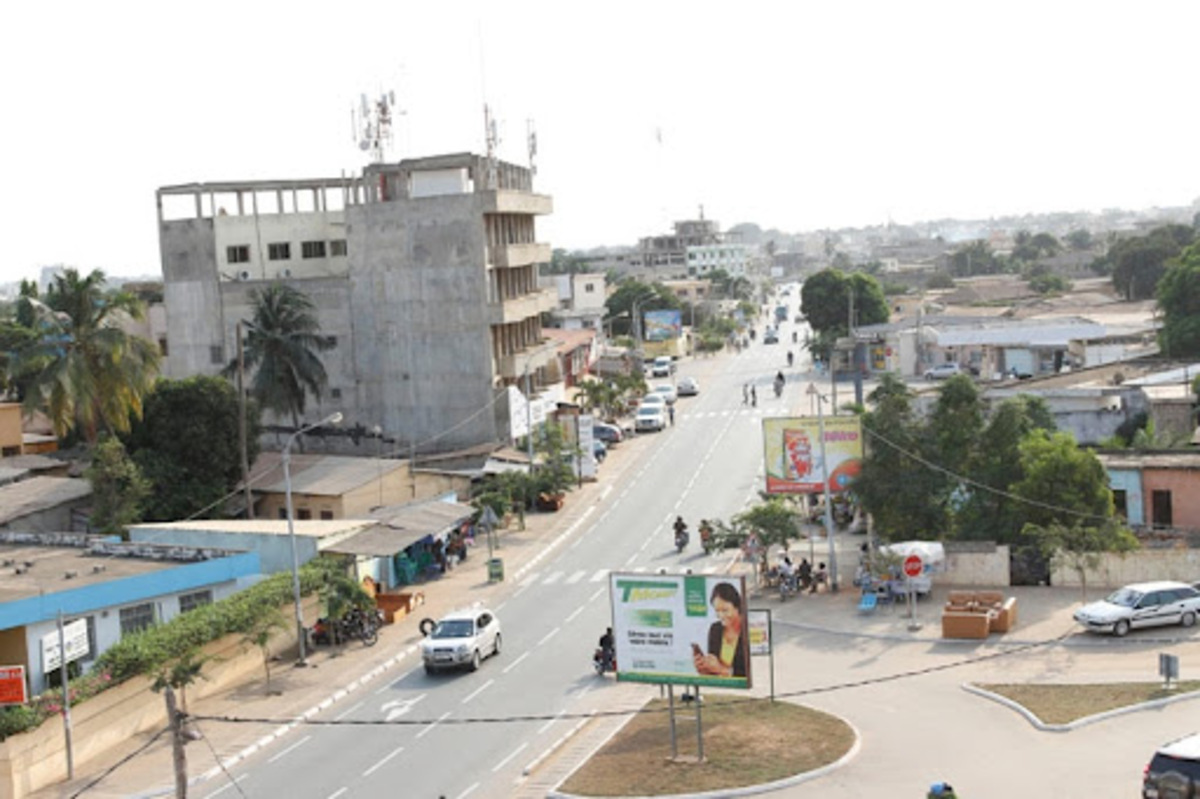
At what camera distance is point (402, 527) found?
4534cm

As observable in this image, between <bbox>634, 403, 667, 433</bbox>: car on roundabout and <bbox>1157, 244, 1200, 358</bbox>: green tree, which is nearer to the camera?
<bbox>1157, 244, 1200, 358</bbox>: green tree

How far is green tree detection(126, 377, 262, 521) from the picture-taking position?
57.3m

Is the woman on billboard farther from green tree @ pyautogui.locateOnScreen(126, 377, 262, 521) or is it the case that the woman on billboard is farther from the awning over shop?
green tree @ pyautogui.locateOnScreen(126, 377, 262, 521)

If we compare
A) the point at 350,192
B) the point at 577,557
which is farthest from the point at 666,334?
the point at 577,557

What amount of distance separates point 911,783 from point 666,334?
10478cm

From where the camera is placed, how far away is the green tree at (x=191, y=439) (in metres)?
57.3

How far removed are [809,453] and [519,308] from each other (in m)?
28.3

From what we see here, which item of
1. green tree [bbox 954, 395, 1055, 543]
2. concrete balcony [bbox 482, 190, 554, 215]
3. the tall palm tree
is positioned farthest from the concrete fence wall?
concrete balcony [bbox 482, 190, 554, 215]

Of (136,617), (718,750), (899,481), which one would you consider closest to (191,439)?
(136,617)

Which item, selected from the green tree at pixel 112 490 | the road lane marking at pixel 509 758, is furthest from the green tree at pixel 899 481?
the green tree at pixel 112 490

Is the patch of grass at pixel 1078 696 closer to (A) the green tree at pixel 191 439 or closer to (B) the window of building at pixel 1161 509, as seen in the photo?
(B) the window of building at pixel 1161 509

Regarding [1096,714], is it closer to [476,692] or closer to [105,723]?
[476,692]

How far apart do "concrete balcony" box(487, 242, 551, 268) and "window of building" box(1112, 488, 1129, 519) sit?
3359cm

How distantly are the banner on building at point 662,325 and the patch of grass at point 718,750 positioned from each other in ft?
324
